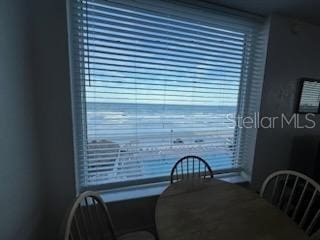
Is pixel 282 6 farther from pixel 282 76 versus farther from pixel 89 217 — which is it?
pixel 89 217

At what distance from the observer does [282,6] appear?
64.4 inches

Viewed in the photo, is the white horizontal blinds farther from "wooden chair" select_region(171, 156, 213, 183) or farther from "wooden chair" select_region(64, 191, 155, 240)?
"wooden chair" select_region(64, 191, 155, 240)

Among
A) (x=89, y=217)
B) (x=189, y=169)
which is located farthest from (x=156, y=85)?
(x=89, y=217)

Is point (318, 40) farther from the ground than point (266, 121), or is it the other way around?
point (318, 40)

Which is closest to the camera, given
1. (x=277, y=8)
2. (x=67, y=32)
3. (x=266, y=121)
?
(x=67, y=32)

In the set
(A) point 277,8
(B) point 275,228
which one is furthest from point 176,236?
(A) point 277,8

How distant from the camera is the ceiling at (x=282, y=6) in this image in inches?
61.5

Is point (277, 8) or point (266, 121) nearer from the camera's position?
point (277, 8)

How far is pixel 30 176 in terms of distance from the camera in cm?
111

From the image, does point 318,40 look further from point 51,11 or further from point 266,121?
point 51,11

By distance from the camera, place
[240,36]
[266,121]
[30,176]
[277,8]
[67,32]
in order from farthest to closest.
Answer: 1. [266,121]
2. [240,36]
3. [277,8]
4. [67,32]
5. [30,176]

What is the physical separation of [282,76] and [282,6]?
66 centimetres

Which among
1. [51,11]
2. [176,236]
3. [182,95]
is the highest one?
[51,11]

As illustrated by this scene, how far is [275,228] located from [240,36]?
1.67 metres
